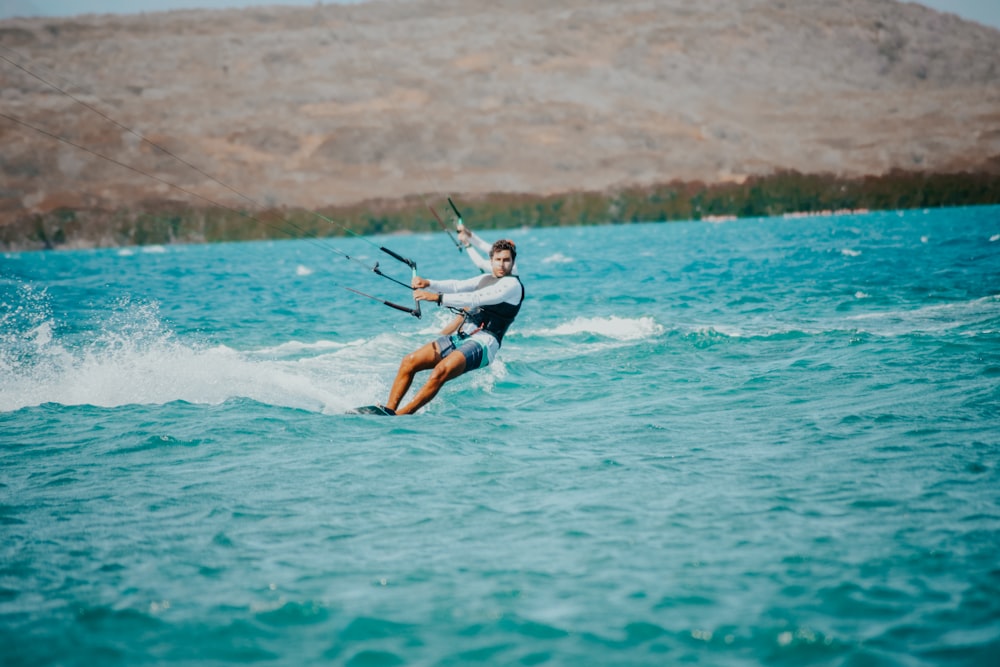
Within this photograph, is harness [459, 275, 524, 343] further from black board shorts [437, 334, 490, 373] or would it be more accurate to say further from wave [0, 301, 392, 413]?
wave [0, 301, 392, 413]

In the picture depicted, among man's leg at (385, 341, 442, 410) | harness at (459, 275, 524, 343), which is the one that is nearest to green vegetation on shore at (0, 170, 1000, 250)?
harness at (459, 275, 524, 343)

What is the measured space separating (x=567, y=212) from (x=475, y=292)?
102681 millimetres

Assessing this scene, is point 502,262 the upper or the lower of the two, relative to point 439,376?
upper

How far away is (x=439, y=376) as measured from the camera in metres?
10.4

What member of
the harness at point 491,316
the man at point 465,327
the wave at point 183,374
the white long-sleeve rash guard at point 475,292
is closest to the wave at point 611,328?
the wave at point 183,374

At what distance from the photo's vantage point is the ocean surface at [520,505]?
491cm

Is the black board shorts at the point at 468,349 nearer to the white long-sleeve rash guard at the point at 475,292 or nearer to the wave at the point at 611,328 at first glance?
the white long-sleeve rash guard at the point at 475,292

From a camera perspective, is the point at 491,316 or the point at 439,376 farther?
the point at 491,316

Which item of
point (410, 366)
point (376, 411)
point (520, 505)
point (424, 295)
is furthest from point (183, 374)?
point (520, 505)

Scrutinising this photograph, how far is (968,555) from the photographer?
18.7 feet

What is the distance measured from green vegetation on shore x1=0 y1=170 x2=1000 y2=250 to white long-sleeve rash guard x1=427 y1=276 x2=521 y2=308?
77714mm

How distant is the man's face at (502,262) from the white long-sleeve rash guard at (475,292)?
0.09 meters

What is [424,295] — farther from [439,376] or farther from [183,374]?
[183,374]

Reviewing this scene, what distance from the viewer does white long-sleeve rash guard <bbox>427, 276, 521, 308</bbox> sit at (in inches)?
413
